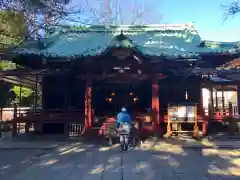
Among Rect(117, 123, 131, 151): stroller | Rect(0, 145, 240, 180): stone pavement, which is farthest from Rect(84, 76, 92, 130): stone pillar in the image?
Rect(117, 123, 131, 151): stroller

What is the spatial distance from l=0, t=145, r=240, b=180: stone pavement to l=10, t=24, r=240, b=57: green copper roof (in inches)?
238

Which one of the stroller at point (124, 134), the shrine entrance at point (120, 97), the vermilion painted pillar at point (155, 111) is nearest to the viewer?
the stroller at point (124, 134)

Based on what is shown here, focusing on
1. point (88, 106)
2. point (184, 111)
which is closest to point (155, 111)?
point (184, 111)

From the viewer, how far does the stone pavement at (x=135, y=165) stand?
7.94 m

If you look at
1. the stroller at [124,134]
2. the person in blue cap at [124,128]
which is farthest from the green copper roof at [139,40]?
the stroller at [124,134]

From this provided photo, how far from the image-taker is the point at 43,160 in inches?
400

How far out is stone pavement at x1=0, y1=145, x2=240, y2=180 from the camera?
7941 mm

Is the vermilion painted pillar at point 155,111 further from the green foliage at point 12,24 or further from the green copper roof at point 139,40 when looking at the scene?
the green foliage at point 12,24

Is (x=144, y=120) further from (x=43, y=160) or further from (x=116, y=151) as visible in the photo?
(x=43, y=160)

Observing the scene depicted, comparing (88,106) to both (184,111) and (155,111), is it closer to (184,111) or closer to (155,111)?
(155,111)

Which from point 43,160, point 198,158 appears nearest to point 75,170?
point 43,160

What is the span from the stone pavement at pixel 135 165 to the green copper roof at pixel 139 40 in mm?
6048

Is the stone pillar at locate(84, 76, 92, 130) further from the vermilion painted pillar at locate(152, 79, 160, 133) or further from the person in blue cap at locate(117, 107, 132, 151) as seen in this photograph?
the vermilion painted pillar at locate(152, 79, 160, 133)

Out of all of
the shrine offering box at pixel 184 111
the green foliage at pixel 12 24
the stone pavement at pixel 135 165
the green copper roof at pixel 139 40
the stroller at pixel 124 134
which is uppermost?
the green copper roof at pixel 139 40
